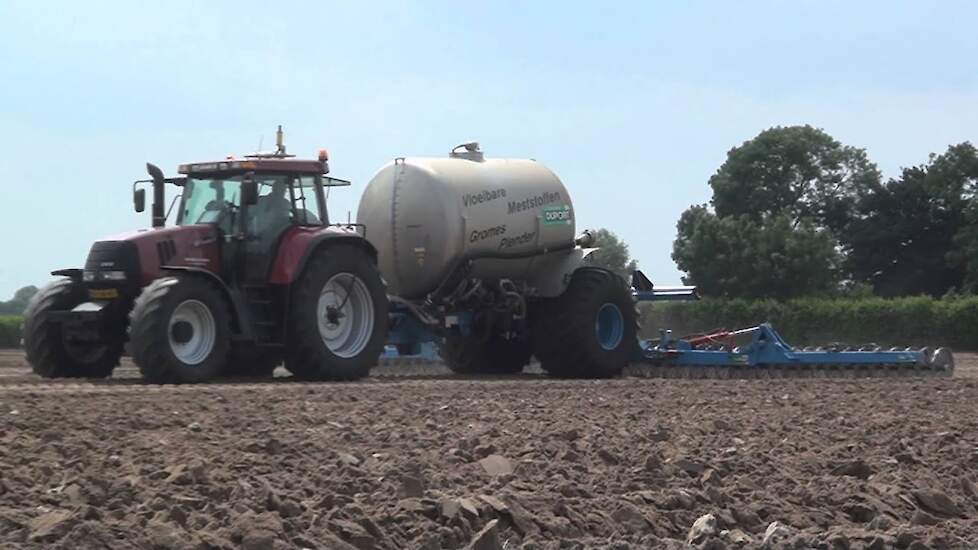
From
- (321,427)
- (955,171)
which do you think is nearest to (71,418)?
(321,427)

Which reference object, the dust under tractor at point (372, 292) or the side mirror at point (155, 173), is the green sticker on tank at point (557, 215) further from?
the side mirror at point (155, 173)

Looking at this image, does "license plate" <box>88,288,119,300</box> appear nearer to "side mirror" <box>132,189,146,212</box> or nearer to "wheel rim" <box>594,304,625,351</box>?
"side mirror" <box>132,189,146,212</box>

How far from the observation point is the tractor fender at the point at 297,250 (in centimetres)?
1602

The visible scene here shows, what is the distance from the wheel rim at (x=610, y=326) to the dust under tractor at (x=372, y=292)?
0.7 inches

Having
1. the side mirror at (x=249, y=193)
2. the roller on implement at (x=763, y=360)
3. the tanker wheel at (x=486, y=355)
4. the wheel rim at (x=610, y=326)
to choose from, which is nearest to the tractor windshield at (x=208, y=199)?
the side mirror at (x=249, y=193)

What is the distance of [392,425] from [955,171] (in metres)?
54.3

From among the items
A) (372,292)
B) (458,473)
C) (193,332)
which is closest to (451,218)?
(372,292)

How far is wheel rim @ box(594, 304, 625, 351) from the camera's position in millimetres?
20109

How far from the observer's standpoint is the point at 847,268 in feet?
211

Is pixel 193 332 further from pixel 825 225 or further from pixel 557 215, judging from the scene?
pixel 825 225

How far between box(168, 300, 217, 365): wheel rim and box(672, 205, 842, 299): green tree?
4238 cm

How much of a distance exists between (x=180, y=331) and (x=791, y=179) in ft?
180

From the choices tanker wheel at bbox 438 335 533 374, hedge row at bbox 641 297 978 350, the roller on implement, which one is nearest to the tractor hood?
tanker wheel at bbox 438 335 533 374

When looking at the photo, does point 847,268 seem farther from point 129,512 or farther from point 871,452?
point 129,512
